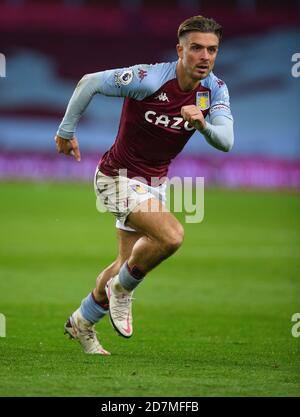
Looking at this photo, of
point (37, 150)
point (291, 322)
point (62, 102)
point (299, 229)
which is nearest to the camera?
point (291, 322)

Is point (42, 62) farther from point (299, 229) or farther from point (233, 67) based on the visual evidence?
point (299, 229)

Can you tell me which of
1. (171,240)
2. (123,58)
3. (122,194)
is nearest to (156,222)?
(171,240)

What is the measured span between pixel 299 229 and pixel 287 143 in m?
16.9

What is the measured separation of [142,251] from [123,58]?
32.4 metres

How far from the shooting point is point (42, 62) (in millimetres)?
39656

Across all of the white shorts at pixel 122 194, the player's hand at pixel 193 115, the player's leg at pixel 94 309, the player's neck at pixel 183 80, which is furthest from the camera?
the player's leg at pixel 94 309

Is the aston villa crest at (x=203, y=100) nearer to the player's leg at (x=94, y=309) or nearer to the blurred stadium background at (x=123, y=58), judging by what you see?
the player's leg at (x=94, y=309)

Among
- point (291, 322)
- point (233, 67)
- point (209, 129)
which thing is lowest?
point (291, 322)

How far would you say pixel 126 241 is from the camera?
828 cm

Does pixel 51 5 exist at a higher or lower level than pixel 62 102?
higher

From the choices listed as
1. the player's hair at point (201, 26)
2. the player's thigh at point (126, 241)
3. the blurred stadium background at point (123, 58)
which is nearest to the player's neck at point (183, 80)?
the player's hair at point (201, 26)

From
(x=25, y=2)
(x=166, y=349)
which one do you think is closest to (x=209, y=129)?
(x=166, y=349)

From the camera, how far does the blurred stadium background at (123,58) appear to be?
3759 cm

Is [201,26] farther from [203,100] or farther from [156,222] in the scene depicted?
[156,222]
